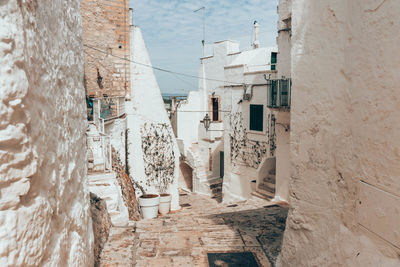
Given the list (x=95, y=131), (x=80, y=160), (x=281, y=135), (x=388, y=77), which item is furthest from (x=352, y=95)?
(x=281, y=135)

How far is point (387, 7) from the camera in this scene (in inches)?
96.7

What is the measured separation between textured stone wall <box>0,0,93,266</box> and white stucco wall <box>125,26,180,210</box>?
992 centimetres

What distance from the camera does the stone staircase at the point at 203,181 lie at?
20125 mm

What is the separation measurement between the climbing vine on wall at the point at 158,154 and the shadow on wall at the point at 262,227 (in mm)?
6862

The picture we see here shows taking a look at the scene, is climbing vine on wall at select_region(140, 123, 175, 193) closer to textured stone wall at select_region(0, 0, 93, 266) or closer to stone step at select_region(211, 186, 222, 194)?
stone step at select_region(211, 186, 222, 194)

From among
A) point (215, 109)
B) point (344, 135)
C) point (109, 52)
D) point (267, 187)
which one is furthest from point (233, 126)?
point (344, 135)

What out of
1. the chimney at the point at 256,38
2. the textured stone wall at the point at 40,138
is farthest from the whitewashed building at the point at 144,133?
the chimney at the point at 256,38

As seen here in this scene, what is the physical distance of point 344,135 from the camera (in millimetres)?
3039

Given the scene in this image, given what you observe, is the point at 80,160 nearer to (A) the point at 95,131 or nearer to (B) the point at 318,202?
(B) the point at 318,202

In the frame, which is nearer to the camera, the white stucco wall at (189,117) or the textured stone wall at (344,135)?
the textured stone wall at (344,135)

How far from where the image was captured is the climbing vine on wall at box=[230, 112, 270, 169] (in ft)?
48.8

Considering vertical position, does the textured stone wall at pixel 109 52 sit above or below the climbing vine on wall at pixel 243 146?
above

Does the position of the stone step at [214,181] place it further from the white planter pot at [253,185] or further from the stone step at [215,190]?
the white planter pot at [253,185]

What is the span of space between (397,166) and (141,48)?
12.0 meters
